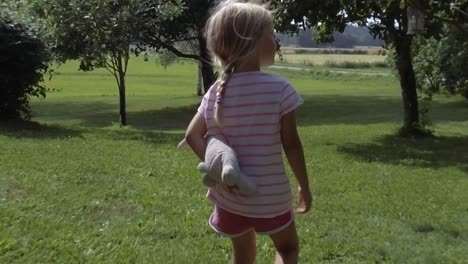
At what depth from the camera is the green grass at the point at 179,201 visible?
4.79 m

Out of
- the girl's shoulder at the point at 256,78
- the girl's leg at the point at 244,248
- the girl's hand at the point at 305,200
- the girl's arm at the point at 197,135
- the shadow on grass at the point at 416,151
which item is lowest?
the shadow on grass at the point at 416,151

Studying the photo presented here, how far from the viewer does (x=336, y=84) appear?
50500 millimetres

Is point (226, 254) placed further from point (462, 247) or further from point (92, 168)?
point (92, 168)

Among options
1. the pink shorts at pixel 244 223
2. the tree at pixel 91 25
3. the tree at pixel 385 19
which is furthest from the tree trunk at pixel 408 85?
the pink shorts at pixel 244 223

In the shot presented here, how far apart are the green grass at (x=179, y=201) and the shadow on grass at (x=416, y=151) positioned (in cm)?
3

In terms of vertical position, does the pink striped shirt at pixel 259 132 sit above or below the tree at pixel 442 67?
above

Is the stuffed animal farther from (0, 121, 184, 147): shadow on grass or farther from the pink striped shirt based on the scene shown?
(0, 121, 184, 147): shadow on grass

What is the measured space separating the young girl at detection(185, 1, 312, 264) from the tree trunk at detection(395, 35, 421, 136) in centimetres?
1242

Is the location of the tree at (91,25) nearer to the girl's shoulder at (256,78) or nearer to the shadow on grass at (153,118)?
the shadow on grass at (153,118)

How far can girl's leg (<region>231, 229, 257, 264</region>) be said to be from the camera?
132 inches

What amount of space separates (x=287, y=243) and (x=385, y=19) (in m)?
12.0

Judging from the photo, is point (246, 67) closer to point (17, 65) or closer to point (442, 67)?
point (17, 65)

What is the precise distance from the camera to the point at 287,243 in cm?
328

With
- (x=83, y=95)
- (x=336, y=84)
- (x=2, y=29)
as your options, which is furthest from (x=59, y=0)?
(x=336, y=84)
